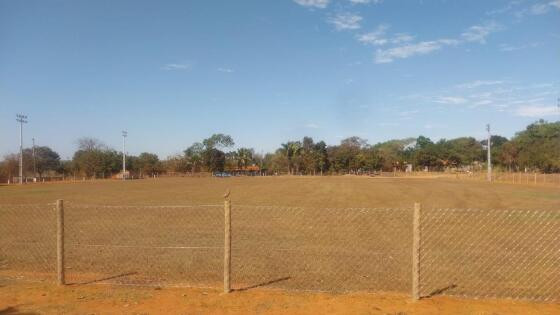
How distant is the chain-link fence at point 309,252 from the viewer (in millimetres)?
7484

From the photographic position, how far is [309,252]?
9.99 metres

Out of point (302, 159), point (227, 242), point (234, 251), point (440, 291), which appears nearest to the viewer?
point (227, 242)

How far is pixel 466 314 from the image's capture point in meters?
5.78

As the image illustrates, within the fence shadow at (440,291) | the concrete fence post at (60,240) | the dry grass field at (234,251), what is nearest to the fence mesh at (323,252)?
the dry grass field at (234,251)

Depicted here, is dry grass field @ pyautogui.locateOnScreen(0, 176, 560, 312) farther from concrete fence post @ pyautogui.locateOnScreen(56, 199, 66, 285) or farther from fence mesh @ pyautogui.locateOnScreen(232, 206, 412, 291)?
concrete fence post @ pyautogui.locateOnScreen(56, 199, 66, 285)

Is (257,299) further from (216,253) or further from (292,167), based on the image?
(292,167)

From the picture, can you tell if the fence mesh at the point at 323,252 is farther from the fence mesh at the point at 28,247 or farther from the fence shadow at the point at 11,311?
the fence mesh at the point at 28,247

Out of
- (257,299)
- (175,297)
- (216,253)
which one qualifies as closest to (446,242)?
(216,253)

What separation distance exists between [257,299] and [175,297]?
1.25m

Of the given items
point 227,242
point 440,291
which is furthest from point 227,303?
point 440,291

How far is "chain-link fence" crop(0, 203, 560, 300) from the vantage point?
7.48 meters

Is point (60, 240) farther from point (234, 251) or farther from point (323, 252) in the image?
point (323, 252)

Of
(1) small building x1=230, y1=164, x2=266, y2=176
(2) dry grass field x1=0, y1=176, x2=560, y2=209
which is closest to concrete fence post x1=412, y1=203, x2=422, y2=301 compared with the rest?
(2) dry grass field x1=0, y1=176, x2=560, y2=209

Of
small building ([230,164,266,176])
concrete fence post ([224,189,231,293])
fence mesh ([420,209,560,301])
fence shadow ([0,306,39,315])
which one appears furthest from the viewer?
small building ([230,164,266,176])
